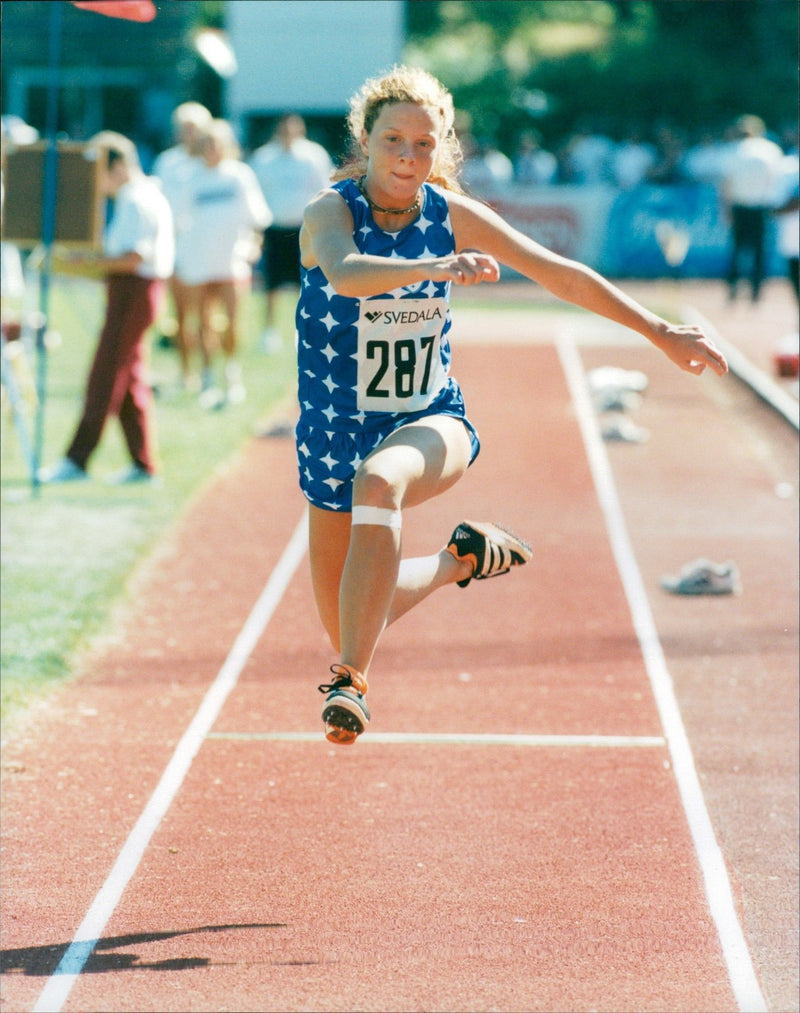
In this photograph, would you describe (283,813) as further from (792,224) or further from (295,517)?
(792,224)

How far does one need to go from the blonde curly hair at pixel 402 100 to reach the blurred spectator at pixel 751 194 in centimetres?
1759

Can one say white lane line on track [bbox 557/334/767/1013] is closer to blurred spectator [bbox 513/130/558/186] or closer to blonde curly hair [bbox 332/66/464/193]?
blonde curly hair [bbox 332/66/464/193]

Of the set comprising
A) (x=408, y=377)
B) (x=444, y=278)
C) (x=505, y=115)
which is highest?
(x=505, y=115)

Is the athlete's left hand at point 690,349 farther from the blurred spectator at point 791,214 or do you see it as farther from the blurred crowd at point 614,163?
the blurred crowd at point 614,163

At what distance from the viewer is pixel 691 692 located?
22.5ft

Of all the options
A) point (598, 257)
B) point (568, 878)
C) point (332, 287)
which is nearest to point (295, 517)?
point (568, 878)

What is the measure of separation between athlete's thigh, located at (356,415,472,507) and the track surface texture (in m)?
1.36

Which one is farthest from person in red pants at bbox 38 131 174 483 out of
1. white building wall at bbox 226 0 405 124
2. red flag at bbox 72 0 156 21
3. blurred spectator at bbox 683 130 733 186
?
blurred spectator at bbox 683 130 733 186

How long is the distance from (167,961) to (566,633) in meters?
3.84

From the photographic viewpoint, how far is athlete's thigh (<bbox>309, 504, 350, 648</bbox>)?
4531 mm

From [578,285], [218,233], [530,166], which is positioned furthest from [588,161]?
[578,285]

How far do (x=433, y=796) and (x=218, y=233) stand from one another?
28.4 ft

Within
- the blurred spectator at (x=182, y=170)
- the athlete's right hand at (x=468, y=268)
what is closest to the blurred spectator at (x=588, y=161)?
the blurred spectator at (x=182, y=170)

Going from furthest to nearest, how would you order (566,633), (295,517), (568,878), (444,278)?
(295,517) → (566,633) → (568,878) → (444,278)
